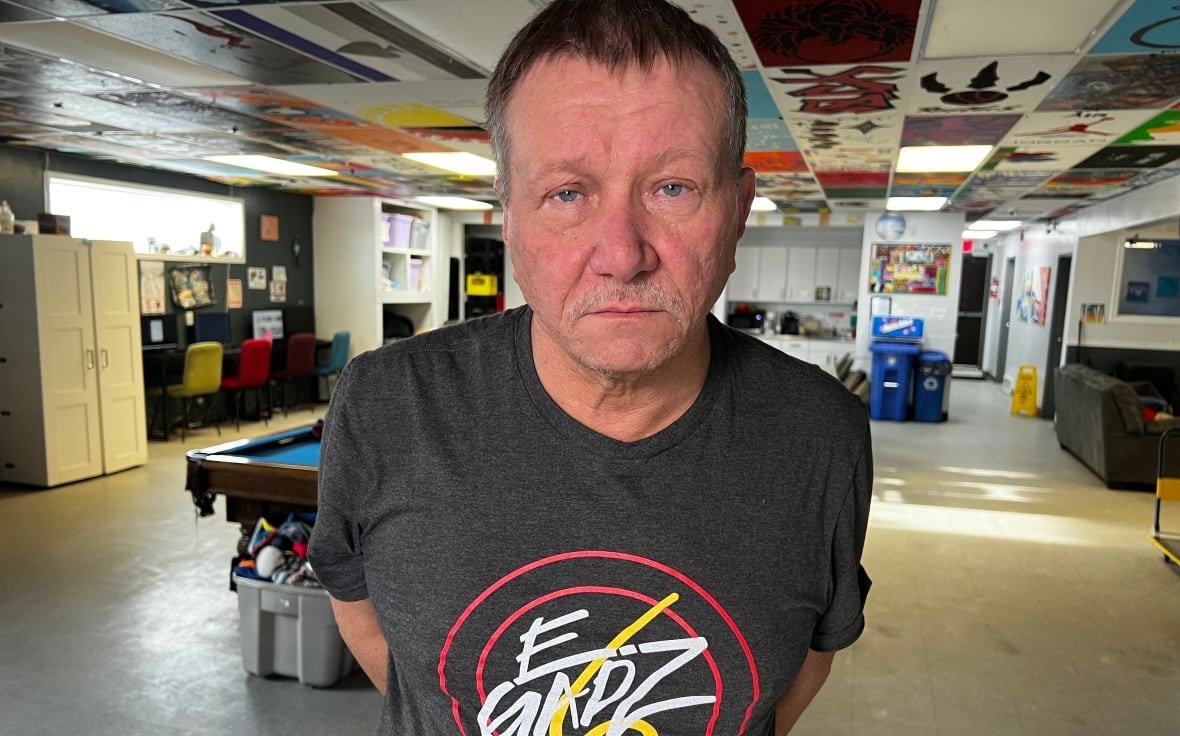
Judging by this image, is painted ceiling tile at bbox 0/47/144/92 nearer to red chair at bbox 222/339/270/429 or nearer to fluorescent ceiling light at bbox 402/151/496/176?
fluorescent ceiling light at bbox 402/151/496/176

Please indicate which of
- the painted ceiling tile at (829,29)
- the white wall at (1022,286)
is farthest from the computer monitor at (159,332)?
the white wall at (1022,286)

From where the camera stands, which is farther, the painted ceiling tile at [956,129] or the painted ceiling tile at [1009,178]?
the painted ceiling tile at [1009,178]

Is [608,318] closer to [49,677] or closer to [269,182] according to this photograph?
[49,677]

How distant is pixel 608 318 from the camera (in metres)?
0.83

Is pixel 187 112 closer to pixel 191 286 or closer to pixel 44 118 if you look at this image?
pixel 44 118

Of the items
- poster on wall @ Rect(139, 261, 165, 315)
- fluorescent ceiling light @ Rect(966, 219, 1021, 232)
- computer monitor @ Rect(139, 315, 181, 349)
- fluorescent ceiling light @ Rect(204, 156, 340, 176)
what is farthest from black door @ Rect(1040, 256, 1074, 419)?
poster on wall @ Rect(139, 261, 165, 315)

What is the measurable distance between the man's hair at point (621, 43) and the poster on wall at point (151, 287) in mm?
7928

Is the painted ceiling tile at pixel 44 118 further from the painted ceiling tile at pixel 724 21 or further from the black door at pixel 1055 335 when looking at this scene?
the black door at pixel 1055 335

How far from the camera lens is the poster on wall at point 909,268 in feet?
32.5

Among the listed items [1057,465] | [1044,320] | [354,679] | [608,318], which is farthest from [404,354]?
[1044,320]

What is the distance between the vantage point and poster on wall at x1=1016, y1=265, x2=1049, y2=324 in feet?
34.6

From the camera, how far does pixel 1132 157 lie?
221 inches

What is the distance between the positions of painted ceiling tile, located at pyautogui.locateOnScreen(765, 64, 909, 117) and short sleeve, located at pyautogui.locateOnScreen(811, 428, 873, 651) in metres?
2.90

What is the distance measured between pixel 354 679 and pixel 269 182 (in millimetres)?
6776
